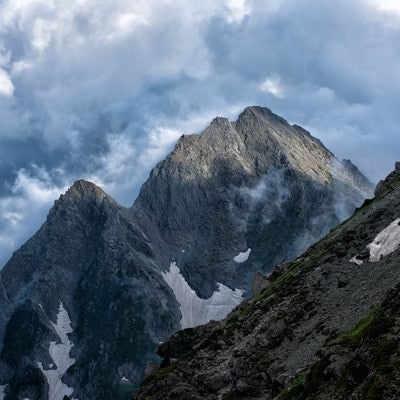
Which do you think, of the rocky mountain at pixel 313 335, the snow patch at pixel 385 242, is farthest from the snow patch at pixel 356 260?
the snow patch at pixel 385 242

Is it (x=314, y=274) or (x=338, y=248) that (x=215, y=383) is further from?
(x=338, y=248)

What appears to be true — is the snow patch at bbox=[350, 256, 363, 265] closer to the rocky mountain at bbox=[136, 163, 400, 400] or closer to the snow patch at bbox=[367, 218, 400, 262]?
the rocky mountain at bbox=[136, 163, 400, 400]

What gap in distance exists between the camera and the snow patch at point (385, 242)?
80.4 meters

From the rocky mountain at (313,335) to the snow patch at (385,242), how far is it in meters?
0.15

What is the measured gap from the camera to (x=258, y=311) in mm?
89938

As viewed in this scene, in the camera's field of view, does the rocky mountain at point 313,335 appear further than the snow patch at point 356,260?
No

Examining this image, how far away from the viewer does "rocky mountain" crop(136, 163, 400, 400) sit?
49.2 metres

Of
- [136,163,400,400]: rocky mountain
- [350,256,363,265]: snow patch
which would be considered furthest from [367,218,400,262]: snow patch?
[350,256,363,265]: snow patch

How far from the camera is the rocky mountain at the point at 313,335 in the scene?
4922 centimetres

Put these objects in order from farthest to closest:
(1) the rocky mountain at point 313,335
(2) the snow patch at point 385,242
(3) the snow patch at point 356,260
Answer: (3) the snow patch at point 356,260 → (2) the snow patch at point 385,242 → (1) the rocky mountain at point 313,335

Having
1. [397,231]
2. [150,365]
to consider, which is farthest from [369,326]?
[150,365]

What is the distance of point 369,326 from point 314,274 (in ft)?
125

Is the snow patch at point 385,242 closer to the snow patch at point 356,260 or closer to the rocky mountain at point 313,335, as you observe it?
the rocky mountain at point 313,335

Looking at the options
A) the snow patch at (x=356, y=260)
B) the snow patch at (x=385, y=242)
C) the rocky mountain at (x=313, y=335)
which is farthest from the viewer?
the snow patch at (x=356, y=260)
